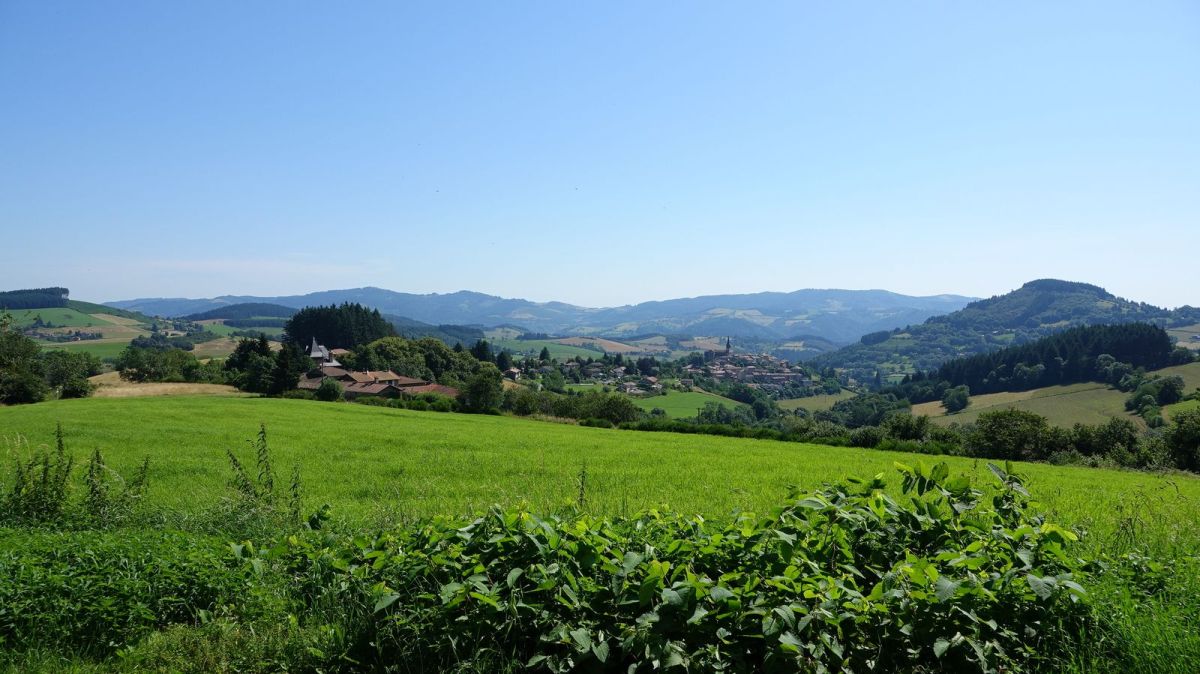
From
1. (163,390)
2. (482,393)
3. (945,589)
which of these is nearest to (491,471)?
(945,589)

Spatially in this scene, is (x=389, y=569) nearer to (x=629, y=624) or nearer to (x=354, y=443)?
(x=629, y=624)

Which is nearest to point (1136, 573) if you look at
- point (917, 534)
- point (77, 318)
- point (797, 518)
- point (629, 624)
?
point (917, 534)

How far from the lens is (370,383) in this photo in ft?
279

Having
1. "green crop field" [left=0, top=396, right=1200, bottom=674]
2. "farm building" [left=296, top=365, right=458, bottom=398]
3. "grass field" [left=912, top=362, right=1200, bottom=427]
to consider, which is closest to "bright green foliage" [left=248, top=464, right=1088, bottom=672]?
"green crop field" [left=0, top=396, right=1200, bottom=674]

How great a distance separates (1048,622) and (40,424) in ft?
129

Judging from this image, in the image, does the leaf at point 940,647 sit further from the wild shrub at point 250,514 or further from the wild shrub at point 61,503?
the wild shrub at point 61,503

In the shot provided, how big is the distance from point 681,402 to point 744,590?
12037 cm

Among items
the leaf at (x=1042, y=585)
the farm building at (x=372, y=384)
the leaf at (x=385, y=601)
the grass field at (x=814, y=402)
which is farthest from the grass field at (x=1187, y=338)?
the leaf at (x=385, y=601)

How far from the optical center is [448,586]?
11.6ft

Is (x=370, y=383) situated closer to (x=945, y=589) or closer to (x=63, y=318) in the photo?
(x=945, y=589)

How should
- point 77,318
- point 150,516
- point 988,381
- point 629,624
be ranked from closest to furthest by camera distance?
point 629,624 → point 150,516 → point 988,381 → point 77,318

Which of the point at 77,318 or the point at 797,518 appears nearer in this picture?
the point at 797,518

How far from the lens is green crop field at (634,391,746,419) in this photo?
109 metres

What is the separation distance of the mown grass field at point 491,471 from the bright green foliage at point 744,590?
4.36 feet
